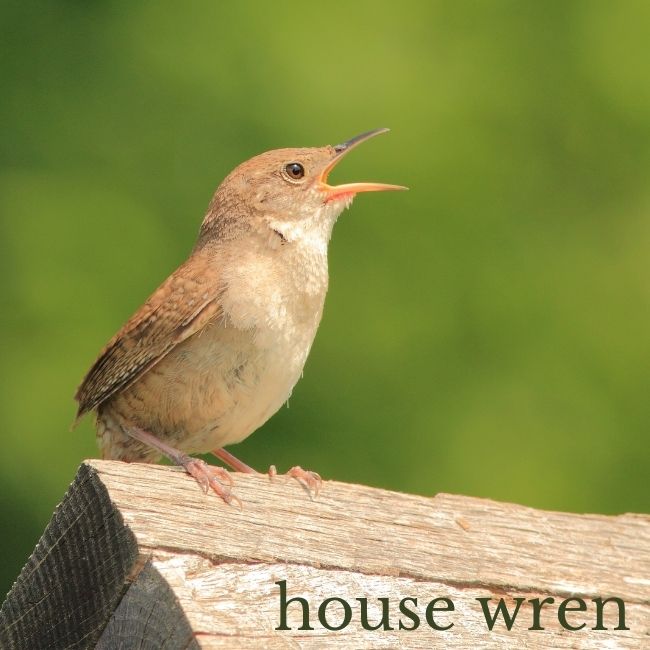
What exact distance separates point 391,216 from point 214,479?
3098 millimetres

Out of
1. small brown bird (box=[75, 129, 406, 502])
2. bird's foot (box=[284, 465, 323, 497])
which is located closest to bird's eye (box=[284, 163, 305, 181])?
small brown bird (box=[75, 129, 406, 502])

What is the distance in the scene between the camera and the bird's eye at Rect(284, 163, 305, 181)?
484 centimetres

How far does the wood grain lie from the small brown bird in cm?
60

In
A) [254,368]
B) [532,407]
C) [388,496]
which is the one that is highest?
[532,407]

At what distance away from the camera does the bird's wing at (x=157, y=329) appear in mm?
4223

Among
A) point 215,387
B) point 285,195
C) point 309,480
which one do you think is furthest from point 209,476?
point 285,195

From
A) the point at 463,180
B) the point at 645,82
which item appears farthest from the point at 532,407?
the point at 645,82

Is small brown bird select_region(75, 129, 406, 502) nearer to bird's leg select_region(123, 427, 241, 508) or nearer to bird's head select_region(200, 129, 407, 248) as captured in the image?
bird's head select_region(200, 129, 407, 248)

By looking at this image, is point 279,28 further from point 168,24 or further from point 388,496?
point 388,496

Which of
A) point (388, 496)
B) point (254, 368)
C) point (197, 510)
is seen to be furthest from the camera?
point (254, 368)

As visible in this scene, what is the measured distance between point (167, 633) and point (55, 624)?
49cm

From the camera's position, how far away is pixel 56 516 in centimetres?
337

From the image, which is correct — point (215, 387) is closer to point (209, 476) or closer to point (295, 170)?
point (209, 476)

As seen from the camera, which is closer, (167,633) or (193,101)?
(167,633)
